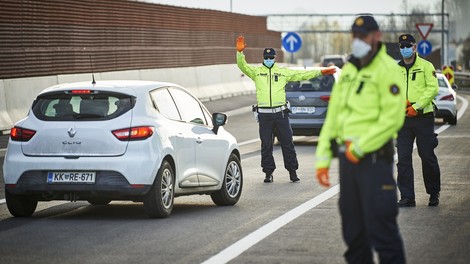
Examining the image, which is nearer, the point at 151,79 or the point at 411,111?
the point at 411,111

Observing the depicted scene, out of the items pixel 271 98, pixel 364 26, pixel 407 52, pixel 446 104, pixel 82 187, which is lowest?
pixel 446 104

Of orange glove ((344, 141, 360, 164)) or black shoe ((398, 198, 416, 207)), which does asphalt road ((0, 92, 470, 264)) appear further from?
orange glove ((344, 141, 360, 164))

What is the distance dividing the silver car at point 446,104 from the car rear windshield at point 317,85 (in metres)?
6.69

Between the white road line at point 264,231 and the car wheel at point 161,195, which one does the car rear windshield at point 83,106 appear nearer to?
the car wheel at point 161,195

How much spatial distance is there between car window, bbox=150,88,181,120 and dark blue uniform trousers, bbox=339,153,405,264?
5458 millimetres

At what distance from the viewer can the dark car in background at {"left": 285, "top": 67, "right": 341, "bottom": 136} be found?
26.0 meters

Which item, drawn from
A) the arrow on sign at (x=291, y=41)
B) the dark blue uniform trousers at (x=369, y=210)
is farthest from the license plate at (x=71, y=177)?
the arrow on sign at (x=291, y=41)

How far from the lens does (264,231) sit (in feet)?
40.0

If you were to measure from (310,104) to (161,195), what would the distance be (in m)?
13.3

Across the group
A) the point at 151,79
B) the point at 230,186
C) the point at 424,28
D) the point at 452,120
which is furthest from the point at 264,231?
the point at 424,28

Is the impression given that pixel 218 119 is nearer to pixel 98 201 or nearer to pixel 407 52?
pixel 98 201

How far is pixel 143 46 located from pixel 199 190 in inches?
986

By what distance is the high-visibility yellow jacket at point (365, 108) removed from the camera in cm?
801

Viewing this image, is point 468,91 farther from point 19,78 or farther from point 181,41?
point 19,78
